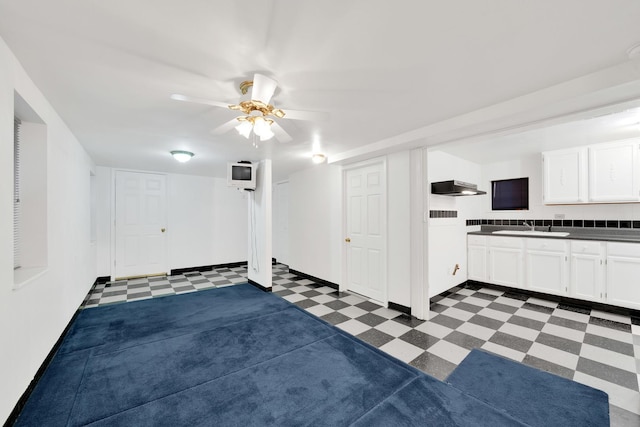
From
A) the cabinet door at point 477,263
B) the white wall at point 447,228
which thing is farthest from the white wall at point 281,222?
the cabinet door at point 477,263

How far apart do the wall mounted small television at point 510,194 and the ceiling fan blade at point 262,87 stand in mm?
5083

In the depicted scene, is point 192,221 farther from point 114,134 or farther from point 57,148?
point 57,148

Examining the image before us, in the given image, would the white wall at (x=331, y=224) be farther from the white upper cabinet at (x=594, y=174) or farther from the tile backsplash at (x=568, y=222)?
the white upper cabinet at (x=594, y=174)

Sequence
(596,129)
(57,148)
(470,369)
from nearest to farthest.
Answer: (470,369) → (57,148) → (596,129)

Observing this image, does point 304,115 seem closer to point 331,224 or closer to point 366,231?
point 366,231

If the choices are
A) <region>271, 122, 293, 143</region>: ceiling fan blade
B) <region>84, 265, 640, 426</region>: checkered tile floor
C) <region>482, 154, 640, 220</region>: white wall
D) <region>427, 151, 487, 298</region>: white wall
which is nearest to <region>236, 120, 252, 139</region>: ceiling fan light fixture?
<region>271, 122, 293, 143</region>: ceiling fan blade

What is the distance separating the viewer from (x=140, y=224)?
552cm

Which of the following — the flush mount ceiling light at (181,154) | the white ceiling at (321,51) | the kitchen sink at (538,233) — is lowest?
the kitchen sink at (538,233)

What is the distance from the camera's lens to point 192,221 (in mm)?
6148

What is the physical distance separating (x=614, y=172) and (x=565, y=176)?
0.51 m

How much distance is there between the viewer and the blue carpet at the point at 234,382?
1.68 meters

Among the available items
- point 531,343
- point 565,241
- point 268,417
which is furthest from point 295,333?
point 565,241

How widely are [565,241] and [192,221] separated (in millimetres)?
7200

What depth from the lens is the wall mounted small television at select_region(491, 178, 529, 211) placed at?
4715 millimetres
